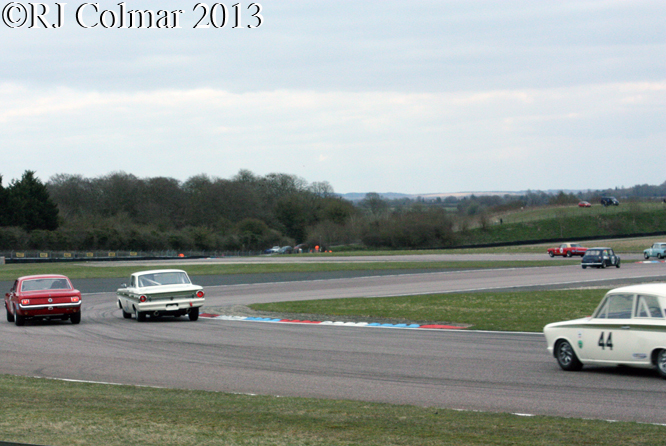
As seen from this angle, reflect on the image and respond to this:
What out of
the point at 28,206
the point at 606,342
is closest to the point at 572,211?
the point at 28,206

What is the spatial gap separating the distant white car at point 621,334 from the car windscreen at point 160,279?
13681mm

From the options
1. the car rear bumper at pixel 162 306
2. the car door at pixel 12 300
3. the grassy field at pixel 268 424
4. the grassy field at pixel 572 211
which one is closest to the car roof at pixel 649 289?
the grassy field at pixel 268 424

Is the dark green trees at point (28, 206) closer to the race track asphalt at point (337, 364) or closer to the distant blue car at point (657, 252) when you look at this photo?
the distant blue car at point (657, 252)

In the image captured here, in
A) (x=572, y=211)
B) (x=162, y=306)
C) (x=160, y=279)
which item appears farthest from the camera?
(x=572, y=211)

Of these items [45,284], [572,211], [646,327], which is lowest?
[646,327]

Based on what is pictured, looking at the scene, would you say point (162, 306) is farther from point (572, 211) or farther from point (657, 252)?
point (572, 211)

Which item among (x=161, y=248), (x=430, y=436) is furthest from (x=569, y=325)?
(x=161, y=248)

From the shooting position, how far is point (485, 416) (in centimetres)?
841

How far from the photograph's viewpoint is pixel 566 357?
12.5 metres

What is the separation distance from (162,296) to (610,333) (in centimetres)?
1437

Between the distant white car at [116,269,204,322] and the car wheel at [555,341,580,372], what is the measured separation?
12291 millimetres

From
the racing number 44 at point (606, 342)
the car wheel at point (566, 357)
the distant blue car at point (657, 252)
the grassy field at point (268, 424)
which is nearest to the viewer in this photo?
the grassy field at point (268, 424)

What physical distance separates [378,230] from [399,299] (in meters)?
83.4

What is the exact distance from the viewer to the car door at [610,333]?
450 inches
